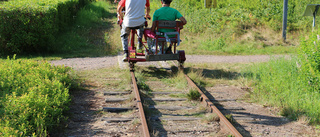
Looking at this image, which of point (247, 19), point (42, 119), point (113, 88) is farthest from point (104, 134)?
point (247, 19)

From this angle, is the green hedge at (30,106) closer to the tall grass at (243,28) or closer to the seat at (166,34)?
the seat at (166,34)

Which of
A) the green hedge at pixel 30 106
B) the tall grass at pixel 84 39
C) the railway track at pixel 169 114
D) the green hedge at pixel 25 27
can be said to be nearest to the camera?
the green hedge at pixel 30 106

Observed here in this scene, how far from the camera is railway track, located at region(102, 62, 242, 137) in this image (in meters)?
5.15

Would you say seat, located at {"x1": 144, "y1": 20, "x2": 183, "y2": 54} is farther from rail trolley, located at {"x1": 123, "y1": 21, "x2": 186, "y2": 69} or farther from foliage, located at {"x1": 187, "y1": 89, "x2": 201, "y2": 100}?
foliage, located at {"x1": 187, "y1": 89, "x2": 201, "y2": 100}

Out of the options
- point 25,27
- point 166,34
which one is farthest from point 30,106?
point 25,27

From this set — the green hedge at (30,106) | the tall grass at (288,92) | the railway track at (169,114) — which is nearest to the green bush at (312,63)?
the tall grass at (288,92)

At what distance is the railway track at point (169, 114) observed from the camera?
203 inches

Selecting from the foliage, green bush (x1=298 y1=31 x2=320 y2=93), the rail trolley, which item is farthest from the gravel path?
the rail trolley

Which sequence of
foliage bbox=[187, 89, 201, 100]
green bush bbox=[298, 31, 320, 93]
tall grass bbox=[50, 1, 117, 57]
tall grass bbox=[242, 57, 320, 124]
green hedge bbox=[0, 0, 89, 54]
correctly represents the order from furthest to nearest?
tall grass bbox=[50, 1, 117, 57] < green hedge bbox=[0, 0, 89, 54] < green bush bbox=[298, 31, 320, 93] < foliage bbox=[187, 89, 201, 100] < tall grass bbox=[242, 57, 320, 124]

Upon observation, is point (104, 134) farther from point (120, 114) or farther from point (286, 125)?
point (286, 125)

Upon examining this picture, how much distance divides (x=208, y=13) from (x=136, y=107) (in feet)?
43.8

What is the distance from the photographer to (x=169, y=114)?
6027mm

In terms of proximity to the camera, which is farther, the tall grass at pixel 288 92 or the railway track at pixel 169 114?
the tall grass at pixel 288 92

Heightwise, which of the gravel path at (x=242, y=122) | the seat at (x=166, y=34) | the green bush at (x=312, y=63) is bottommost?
the gravel path at (x=242, y=122)
